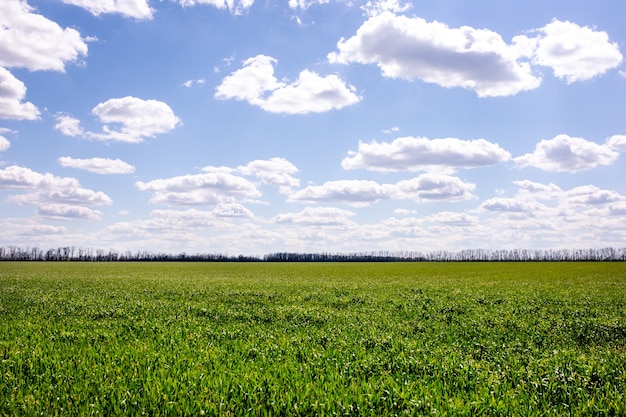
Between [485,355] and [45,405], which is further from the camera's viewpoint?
[485,355]

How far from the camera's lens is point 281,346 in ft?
40.5

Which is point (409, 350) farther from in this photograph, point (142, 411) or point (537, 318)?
point (537, 318)

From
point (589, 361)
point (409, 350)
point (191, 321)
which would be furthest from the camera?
point (191, 321)

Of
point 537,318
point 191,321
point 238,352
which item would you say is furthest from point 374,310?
point 238,352

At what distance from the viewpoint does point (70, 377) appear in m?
9.05

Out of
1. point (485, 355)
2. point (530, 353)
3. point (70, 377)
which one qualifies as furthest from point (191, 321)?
point (530, 353)

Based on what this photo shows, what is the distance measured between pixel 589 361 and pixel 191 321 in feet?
46.0

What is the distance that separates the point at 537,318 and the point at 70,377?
18.8 meters

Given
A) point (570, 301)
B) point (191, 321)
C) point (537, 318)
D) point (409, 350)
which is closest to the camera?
point (409, 350)

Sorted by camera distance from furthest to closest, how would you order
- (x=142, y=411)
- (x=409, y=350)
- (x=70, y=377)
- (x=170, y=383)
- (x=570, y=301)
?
(x=570, y=301), (x=409, y=350), (x=70, y=377), (x=170, y=383), (x=142, y=411)

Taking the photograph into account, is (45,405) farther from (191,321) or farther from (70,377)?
(191,321)

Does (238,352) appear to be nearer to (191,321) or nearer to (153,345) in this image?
(153,345)

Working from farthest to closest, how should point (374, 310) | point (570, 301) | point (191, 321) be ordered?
point (570, 301) < point (374, 310) < point (191, 321)

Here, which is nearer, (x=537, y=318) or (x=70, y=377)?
(x=70, y=377)
